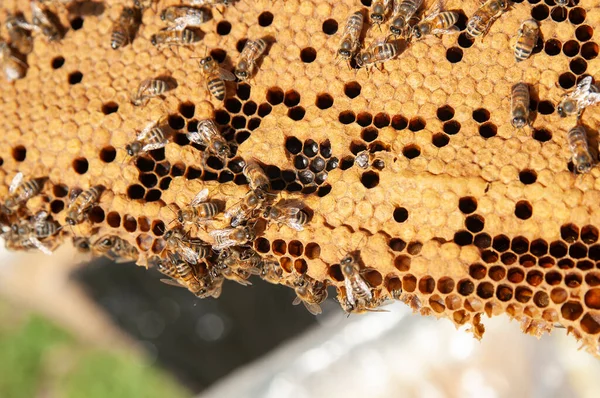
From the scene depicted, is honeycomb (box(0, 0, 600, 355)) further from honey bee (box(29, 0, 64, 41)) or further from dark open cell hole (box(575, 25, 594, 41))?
honey bee (box(29, 0, 64, 41))

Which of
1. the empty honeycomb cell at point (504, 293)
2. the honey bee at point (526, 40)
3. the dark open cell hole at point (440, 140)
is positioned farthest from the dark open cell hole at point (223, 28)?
the empty honeycomb cell at point (504, 293)

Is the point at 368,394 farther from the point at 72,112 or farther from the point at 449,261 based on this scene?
the point at 72,112

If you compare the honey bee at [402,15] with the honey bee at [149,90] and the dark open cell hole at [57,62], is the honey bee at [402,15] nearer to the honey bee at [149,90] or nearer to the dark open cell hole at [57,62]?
the honey bee at [149,90]

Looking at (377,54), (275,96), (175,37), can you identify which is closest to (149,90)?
(175,37)

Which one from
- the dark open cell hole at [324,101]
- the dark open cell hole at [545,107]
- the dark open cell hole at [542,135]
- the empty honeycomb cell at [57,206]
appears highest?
the dark open cell hole at [545,107]

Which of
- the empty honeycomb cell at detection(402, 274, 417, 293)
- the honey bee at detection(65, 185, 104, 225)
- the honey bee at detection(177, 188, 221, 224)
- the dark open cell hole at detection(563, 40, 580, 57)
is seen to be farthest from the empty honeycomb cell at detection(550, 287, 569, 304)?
the honey bee at detection(65, 185, 104, 225)

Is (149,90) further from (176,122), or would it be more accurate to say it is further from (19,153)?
(19,153)

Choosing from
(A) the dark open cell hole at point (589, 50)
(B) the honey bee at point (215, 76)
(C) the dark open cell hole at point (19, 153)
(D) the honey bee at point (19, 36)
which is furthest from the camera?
(D) the honey bee at point (19, 36)
